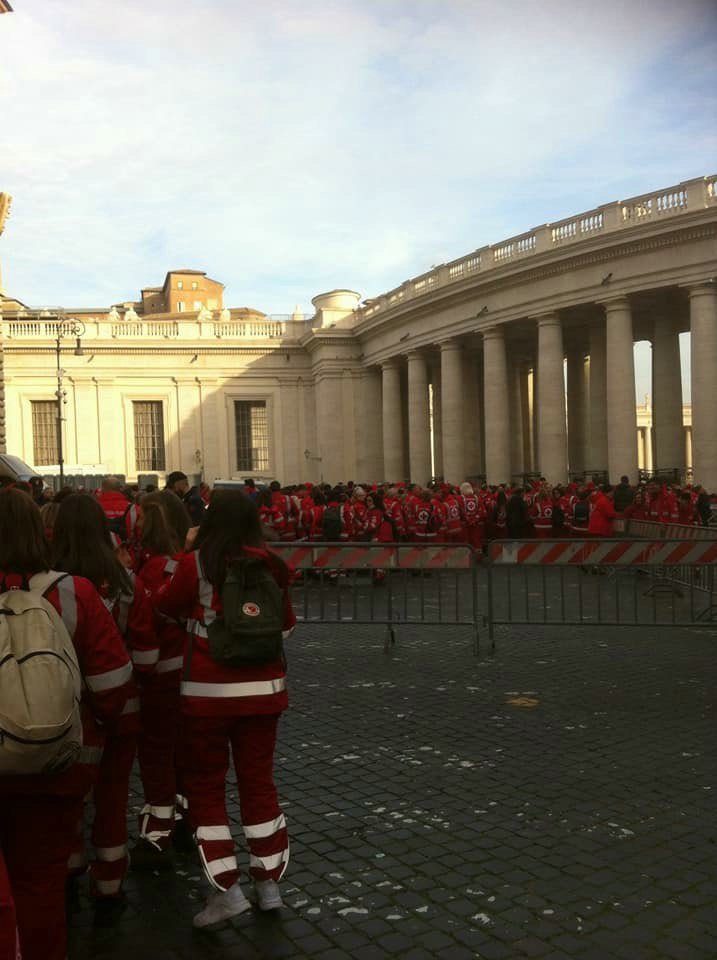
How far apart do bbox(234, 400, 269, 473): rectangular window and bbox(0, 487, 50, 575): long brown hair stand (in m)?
44.1

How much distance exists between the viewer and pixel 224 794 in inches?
165

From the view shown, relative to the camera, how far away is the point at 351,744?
22.2 feet

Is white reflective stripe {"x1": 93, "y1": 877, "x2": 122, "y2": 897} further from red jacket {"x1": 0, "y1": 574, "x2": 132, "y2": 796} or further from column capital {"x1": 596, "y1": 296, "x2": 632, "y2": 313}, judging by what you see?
column capital {"x1": 596, "y1": 296, "x2": 632, "y2": 313}

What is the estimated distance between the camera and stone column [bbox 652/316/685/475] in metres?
28.7

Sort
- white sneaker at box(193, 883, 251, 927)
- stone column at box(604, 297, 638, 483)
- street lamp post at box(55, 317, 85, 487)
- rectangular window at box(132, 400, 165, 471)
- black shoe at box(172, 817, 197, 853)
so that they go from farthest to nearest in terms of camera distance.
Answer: rectangular window at box(132, 400, 165, 471) < street lamp post at box(55, 317, 85, 487) < stone column at box(604, 297, 638, 483) < black shoe at box(172, 817, 197, 853) < white sneaker at box(193, 883, 251, 927)

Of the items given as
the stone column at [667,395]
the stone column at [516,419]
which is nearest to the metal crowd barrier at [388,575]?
the stone column at [667,395]

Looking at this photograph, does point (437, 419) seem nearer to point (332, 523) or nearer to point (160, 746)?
point (332, 523)

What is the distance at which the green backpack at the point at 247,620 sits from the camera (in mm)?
4078

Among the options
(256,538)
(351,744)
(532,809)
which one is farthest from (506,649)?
(256,538)

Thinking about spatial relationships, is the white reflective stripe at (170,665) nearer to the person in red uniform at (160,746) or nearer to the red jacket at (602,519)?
the person in red uniform at (160,746)

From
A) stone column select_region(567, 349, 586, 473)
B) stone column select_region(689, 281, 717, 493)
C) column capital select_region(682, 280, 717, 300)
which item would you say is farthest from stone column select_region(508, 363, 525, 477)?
column capital select_region(682, 280, 717, 300)

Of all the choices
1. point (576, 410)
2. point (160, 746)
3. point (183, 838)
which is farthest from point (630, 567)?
point (576, 410)

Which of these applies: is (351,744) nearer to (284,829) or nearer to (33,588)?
(284,829)

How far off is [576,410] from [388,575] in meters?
28.7
